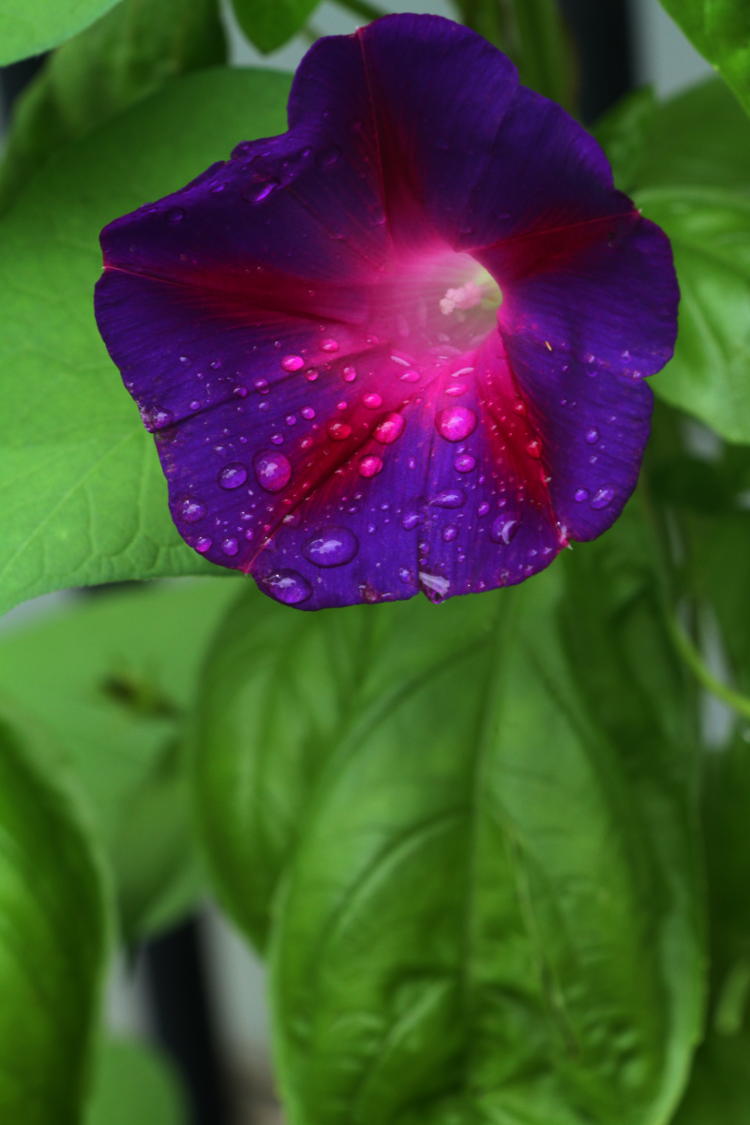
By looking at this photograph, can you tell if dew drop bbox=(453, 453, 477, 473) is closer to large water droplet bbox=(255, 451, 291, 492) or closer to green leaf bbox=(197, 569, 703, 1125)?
large water droplet bbox=(255, 451, 291, 492)

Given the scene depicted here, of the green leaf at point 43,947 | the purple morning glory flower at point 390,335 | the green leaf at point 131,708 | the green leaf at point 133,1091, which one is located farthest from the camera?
the green leaf at point 133,1091

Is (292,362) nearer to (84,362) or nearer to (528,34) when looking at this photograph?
(84,362)

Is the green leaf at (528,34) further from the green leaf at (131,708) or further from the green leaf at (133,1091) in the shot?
the green leaf at (133,1091)

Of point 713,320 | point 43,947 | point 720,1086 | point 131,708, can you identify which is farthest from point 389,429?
point 131,708

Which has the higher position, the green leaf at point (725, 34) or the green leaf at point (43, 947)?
the green leaf at point (725, 34)

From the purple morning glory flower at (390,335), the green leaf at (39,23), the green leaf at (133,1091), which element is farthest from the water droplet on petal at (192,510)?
the green leaf at (133,1091)
